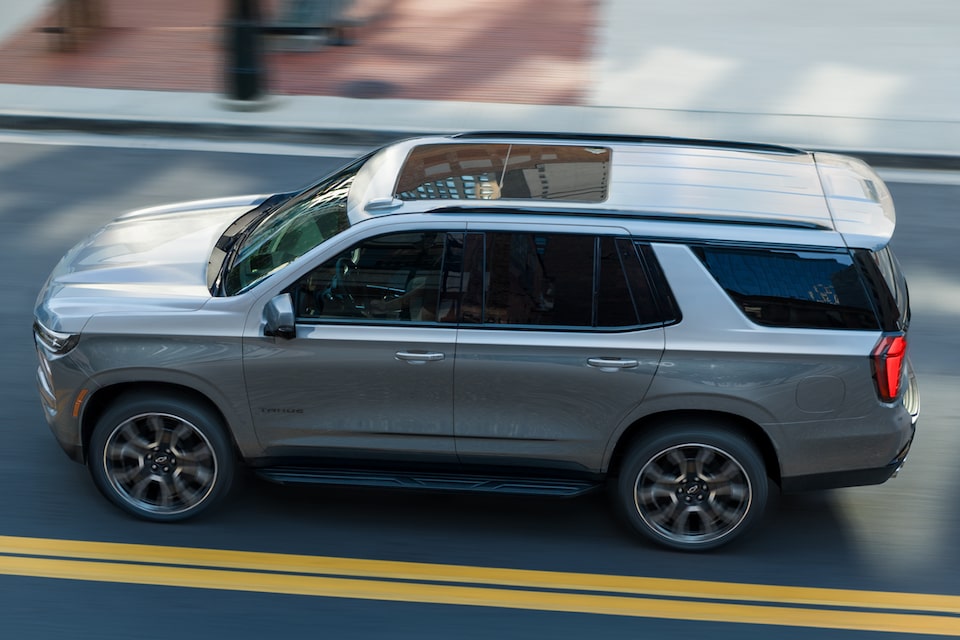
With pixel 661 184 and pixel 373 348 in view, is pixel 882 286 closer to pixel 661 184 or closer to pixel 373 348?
pixel 661 184

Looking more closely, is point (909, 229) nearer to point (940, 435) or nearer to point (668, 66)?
point (940, 435)

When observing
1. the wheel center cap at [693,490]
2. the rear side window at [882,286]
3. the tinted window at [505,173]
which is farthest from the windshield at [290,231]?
the rear side window at [882,286]

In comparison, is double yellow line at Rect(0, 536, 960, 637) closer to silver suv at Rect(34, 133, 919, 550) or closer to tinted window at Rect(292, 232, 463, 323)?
silver suv at Rect(34, 133, 919, 550)

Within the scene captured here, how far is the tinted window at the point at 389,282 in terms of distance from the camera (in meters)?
5.33

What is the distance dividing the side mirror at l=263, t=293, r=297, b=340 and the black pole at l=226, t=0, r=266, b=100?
7.57m

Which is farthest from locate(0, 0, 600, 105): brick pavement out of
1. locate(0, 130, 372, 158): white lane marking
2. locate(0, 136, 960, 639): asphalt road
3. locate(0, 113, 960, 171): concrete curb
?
locate(0, 136, 960, 639): asphalt road

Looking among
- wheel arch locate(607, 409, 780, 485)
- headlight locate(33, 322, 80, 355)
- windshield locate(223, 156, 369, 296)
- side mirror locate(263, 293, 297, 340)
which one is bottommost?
wheel arch locate(607, 409, 780, 485)

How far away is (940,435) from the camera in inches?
263

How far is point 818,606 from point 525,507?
5.17ft

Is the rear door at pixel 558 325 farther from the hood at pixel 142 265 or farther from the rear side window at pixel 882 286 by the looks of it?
the hood at pixel 142 265

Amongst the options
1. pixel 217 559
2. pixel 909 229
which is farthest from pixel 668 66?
pixel 217 559

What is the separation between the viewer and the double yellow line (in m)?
5.21

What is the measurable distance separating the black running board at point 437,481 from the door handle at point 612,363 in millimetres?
655

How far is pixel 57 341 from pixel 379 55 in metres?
9.16
